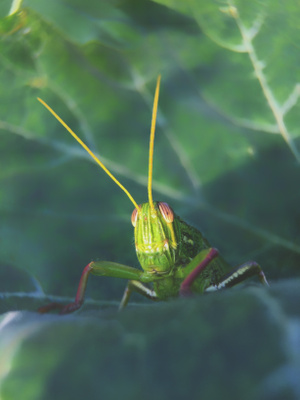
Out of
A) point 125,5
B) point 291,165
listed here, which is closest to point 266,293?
point 291,165

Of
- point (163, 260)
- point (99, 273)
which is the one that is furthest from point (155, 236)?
point (99, 273)

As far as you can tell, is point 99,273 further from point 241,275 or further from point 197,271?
point 241,275

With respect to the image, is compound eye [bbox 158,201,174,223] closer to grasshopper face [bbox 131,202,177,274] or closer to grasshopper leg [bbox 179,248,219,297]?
grasshopper face [bbox 131,202,177,274]

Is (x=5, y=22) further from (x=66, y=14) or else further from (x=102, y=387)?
(x=102, y=387)

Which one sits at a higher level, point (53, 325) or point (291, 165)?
point (53, 325)

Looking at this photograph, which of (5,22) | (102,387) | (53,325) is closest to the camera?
(102,387)

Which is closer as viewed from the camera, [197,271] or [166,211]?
[197,271]
